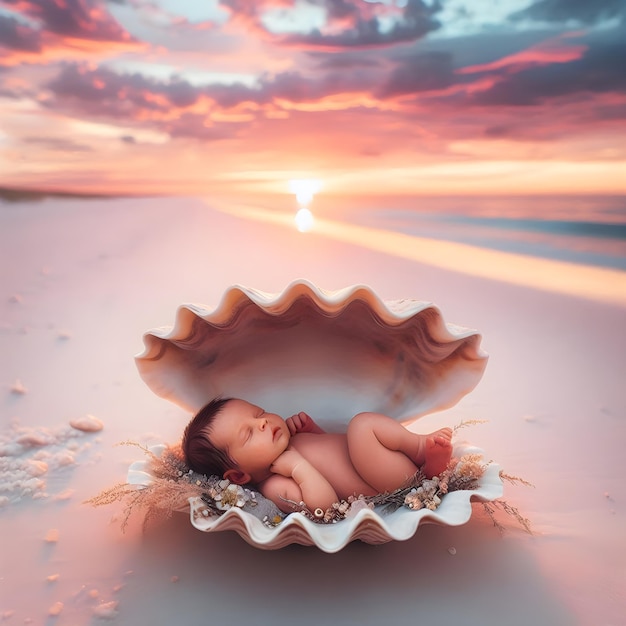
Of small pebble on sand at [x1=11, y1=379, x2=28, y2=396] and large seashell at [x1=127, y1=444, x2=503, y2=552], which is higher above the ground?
large seashell at [x1=127, y1=444, x2=503, y2=552]

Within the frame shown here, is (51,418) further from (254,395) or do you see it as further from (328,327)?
(328,327)

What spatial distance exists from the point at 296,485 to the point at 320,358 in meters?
0.56

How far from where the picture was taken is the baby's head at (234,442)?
198 centimetres

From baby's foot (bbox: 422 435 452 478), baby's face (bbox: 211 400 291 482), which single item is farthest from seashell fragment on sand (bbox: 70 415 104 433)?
baby's foot (bbox: 422 435 452 478)

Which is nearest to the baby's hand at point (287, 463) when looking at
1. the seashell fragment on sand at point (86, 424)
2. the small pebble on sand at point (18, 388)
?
the seashell fragment on sand at point (86, 424)

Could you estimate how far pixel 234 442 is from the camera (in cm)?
199

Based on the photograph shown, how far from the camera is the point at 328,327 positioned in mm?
2307

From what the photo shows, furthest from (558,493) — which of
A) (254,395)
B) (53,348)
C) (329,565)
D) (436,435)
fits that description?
(53,348)

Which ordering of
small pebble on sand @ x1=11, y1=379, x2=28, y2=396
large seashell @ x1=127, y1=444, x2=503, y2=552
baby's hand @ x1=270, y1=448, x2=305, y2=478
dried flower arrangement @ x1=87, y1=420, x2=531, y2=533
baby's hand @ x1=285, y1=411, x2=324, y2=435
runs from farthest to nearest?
small pebble on sand @ x1=11, y1=379, x2=28, y2=396
baby's hand @ x1=285, y1=411, x2=324, y2=435
baby's hand @ x1=270, y1=448, x2=305, y2=478
dried flower arrangement @ x1=87, y1=420, x2=531, y2=533
large seashell @ x1=127, y1=444, x2=503, y2=552

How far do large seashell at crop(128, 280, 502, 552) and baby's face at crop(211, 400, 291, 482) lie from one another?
21cm

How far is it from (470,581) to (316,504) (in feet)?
1.47

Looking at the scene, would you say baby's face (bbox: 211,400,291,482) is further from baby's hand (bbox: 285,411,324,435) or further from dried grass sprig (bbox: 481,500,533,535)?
dried grass sprig (bbox: 481,500,533,535)

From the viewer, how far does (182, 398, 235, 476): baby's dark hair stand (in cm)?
200

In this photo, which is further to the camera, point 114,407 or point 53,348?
point 53,348
